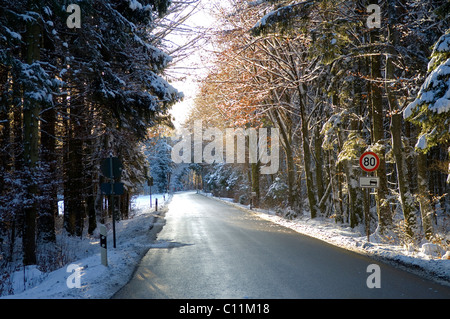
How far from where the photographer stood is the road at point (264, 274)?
5785 mm

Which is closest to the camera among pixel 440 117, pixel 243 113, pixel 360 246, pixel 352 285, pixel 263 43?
pixel 352 285

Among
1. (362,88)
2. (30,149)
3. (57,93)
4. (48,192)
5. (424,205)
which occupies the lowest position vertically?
(424,205)

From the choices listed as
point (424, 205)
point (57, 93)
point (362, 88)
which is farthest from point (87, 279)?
point (362, 88)

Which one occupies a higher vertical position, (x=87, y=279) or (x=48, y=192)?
(x=48, y=192)

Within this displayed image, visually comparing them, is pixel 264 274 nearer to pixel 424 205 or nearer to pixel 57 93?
pixel 57 93

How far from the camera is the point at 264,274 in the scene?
7094 mm

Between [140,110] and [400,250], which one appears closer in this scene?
[400,250]

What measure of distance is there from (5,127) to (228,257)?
928cm

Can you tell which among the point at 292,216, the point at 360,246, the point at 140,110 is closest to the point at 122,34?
the point at 140,110

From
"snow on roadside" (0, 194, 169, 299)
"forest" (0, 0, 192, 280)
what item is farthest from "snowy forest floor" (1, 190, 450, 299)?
"forest" (0, 0, 192, 280)

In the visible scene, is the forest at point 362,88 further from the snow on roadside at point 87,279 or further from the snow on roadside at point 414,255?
the snow on roadside at point 87,279

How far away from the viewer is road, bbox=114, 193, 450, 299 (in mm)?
5785

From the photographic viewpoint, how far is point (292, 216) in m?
20.1
